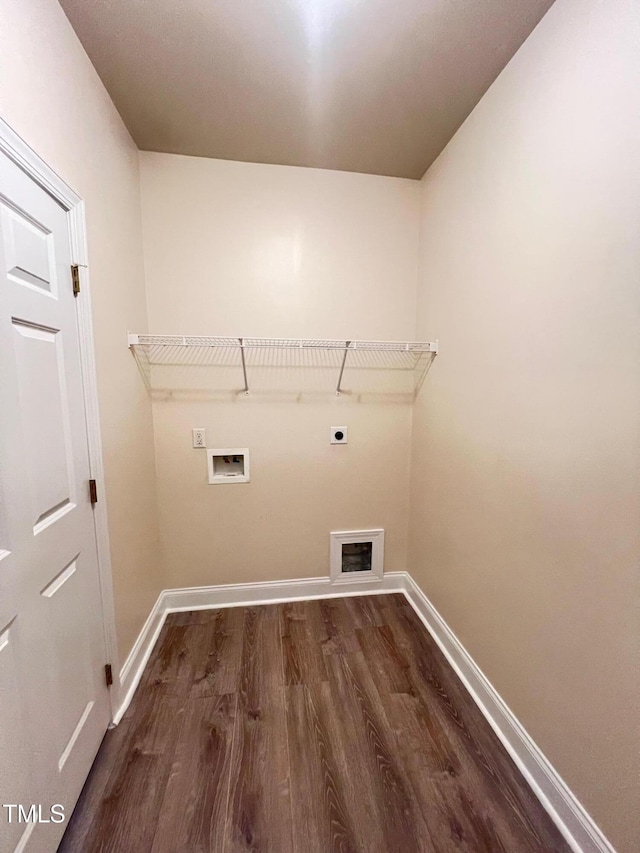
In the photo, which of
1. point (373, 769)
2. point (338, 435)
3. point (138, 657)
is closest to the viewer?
point (373, 769)

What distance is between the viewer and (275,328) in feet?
6.34

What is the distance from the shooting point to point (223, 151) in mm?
1729

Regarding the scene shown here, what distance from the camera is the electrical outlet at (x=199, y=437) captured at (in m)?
1.94

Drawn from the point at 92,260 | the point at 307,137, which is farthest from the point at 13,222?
the point at 307,137

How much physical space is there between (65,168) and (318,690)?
2.35m

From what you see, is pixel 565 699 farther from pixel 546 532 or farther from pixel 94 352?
pixel 94 352

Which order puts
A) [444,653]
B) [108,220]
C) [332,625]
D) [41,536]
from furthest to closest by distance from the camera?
[332,625] < [444,653] < [108,220] < [41,536]

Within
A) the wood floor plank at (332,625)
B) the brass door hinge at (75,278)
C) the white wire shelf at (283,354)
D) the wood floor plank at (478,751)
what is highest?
the brass door hinge at (75,278)

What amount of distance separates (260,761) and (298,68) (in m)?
2.76

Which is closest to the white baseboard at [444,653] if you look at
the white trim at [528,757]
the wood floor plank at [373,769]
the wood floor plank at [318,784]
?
the white trim at [528,757]

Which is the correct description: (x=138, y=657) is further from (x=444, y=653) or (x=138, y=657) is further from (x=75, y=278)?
(x=75, y=278)

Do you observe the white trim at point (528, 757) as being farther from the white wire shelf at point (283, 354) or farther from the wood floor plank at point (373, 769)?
the white wire shelf at point (283, 354)

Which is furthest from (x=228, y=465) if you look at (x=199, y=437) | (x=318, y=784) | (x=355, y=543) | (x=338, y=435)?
(x=318, y=784)

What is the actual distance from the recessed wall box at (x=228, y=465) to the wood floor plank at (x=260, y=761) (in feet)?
3.03
